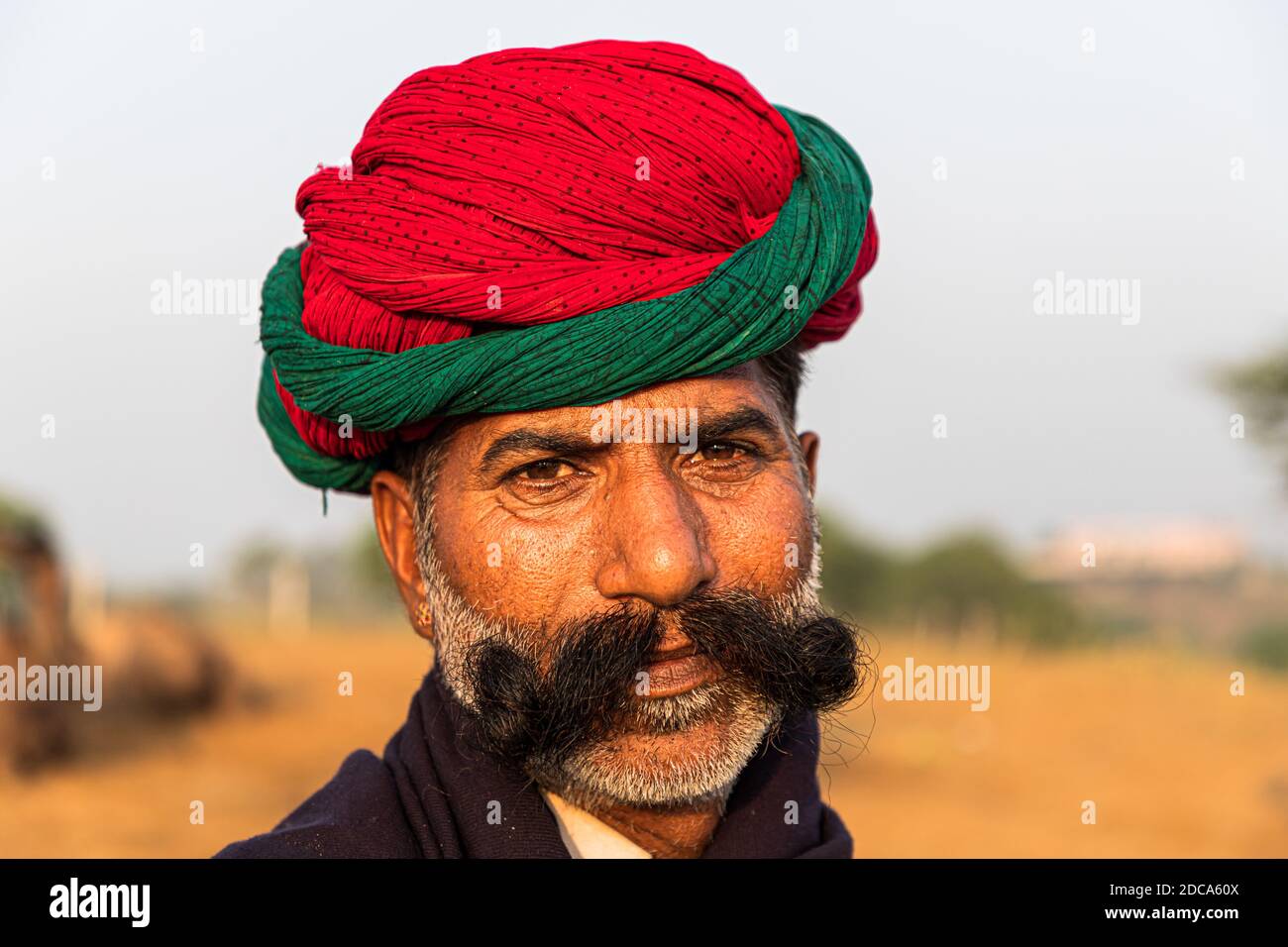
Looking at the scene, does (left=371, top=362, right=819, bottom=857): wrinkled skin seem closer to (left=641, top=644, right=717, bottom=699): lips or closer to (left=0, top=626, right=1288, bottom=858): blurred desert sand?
(left=641, top=644, right=717, bottom=699): lips

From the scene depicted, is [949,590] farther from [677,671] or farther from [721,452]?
[677,671]

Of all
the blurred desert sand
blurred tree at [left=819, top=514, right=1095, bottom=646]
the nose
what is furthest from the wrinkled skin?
blurred tree at [left=819, top=514, right=1095, bottom=646]

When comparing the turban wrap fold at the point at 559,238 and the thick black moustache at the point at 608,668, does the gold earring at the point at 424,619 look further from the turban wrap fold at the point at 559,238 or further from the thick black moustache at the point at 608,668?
the turban wrap fold at the point at 559,238

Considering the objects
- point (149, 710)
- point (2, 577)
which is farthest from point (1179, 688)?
point (2, 577)

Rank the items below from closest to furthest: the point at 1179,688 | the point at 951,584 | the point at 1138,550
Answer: the point at 1179,688
the point at 951,584
the point at 1138,550

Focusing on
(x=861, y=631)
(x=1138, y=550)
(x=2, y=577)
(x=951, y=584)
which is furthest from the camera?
(x=1138, y=550)

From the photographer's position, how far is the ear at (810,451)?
10.5 ft

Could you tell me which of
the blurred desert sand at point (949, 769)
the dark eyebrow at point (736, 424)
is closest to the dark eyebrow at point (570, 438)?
the dark eyebrow at point (736, 424)

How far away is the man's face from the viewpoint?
264 centimetres

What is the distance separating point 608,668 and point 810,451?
91cm

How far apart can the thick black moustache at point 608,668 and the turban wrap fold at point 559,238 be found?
18.4 inches

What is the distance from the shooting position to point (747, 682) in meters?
2.78

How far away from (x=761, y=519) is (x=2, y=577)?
14861 mm
